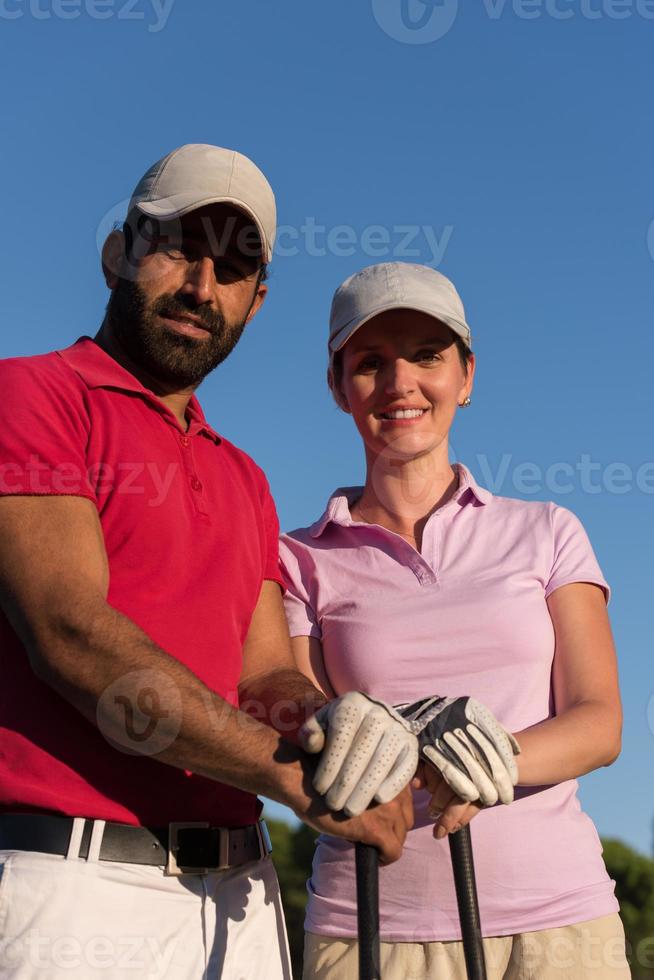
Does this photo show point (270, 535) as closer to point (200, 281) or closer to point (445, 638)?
point (445, 638)

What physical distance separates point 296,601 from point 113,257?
1206 millimetres

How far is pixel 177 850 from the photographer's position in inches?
114

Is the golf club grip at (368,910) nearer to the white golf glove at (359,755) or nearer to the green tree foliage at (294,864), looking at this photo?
the white golf glove at (359,755)

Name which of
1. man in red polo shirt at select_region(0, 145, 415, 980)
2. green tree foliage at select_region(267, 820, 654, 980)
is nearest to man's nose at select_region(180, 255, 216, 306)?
man in red polo shirt at select_region(0, 145, 415, 980)

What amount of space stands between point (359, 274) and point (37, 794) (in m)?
2.08

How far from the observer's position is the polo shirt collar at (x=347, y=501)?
386cm

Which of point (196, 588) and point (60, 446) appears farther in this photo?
point (196, 588)

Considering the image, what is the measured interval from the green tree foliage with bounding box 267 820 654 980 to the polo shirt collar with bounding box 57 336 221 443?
36229 mm

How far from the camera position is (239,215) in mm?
3463

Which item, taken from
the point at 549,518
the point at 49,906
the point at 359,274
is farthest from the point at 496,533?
the point at 49,906

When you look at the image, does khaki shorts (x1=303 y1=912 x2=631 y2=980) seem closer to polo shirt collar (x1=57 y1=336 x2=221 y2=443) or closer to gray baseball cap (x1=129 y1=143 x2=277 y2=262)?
polo shirt collar (x1=57 y1=336 x2=221 y2=443)

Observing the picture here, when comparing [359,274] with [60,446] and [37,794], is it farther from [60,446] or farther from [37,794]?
[37,794]

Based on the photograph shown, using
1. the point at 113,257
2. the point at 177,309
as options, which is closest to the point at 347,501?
the point at 177,309

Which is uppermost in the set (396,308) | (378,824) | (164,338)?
(396,308)
